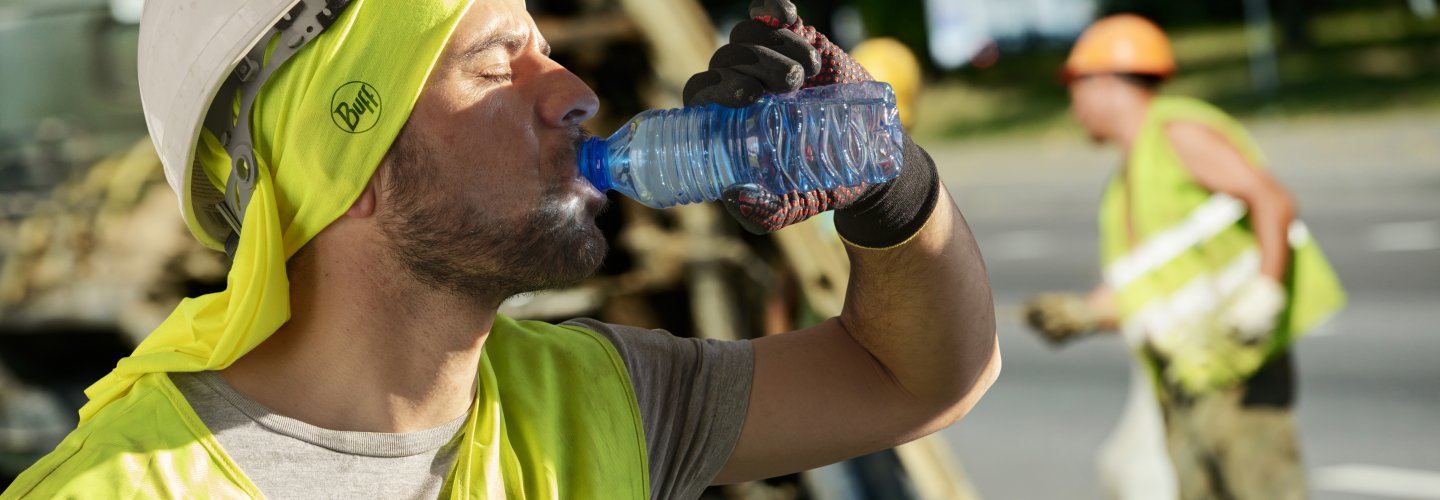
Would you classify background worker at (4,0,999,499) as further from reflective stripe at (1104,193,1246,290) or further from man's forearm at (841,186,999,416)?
reflective stripe at (1104,193,1246,290)

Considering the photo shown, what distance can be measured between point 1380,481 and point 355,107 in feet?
23.8

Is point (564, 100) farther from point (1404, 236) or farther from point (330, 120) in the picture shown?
point (1404, 236)

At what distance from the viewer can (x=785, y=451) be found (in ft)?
9.21

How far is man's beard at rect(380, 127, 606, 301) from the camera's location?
2.38m

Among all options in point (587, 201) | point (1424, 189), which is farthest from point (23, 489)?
point (1424, 189)

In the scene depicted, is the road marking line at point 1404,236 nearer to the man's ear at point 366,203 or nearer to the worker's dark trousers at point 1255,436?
the worker's dark trousers at point 1255,436

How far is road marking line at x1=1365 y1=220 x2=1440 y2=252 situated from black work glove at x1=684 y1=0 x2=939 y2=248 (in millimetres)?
11528

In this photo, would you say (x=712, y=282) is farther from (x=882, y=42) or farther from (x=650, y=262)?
(x=882, y=42)

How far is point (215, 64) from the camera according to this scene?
2348 mm

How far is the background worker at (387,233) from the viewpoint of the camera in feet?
7.55

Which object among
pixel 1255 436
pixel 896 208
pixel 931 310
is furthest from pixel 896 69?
pixel 896 208

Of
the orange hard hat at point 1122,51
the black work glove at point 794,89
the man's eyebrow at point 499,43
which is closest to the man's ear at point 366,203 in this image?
the man's eyebrow at point 499,43

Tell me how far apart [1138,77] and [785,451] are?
437 cm

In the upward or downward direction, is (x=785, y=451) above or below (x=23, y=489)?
below
